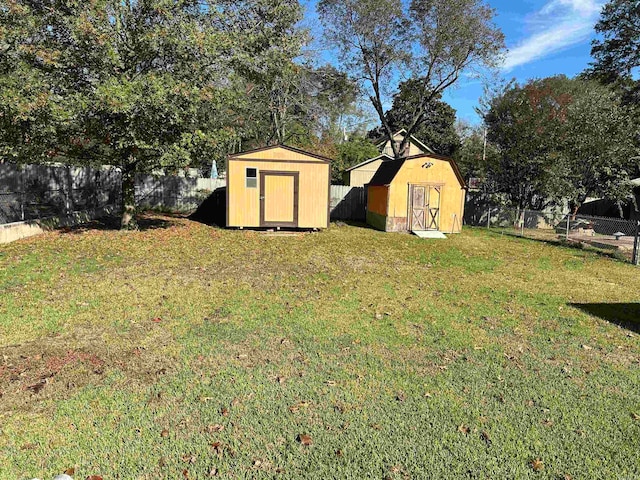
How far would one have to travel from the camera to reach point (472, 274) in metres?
8.91

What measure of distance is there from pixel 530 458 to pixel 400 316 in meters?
3.04

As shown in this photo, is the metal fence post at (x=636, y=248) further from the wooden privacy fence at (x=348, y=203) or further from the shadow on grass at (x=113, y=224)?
the shadow on grass at (x=113, y=224)

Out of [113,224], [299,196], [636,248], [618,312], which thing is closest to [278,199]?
[299,196]

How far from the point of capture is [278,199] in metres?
14.4

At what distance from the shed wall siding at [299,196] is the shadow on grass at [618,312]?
368 inches

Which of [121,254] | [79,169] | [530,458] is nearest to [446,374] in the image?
[530,458]

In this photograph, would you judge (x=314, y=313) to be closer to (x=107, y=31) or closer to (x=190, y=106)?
(x=190, y=106)

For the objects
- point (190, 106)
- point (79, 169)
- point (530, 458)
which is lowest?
point (530, 458)

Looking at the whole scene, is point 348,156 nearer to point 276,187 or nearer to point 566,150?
point 566,150

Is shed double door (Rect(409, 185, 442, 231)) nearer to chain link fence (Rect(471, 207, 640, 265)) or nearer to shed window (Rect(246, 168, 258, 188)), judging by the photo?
chain link fence (Rect(471, 207, 640, 265))

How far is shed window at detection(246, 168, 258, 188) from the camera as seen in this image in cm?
1418

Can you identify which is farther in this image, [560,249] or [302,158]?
[302,158]

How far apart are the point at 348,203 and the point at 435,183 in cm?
526

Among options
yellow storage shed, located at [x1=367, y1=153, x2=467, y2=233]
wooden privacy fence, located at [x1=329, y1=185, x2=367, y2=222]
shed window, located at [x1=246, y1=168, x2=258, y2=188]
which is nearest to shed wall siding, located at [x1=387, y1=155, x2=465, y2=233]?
yellow storage shed, located at [x1=367, y1=153, x2=467, y2=233]
